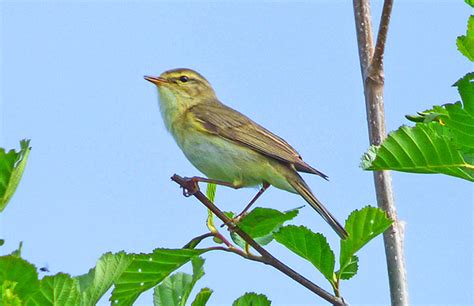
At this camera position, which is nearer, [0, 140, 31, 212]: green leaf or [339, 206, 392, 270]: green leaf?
[0, 140, 31, 212]: green leaf

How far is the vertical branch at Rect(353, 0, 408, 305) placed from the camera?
8.79 feet

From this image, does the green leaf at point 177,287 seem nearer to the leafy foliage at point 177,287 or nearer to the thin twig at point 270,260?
the leafy foliage at point 177,287

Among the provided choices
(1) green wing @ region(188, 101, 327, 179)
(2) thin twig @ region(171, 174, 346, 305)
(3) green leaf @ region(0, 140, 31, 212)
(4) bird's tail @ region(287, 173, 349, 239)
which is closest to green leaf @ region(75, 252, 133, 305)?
(3) green leaf @ region(0, 140, 31, 212)

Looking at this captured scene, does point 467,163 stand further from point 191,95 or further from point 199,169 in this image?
point 191,95

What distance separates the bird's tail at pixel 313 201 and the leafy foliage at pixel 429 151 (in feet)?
5.62

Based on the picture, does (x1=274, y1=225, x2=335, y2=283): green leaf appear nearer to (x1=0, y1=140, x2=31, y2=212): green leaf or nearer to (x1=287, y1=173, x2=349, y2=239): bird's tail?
(x1=0, y1=140, x2=31, y2=212): green leaf

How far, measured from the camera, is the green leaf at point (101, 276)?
2.40m

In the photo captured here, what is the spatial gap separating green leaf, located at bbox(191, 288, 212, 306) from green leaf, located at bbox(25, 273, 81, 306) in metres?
0.43

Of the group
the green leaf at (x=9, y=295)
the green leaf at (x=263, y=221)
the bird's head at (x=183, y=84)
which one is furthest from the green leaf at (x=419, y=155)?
the bird's head at (x=183, y=84)

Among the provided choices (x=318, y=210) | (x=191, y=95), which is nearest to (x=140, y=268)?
(x=318, y=210)

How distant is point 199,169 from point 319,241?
9.85 feet

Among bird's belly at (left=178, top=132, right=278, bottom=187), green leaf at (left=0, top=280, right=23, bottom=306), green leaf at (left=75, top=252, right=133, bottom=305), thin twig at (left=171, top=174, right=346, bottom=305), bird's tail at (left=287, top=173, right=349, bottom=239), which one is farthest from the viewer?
bird's belly at (left=178, top=132, right=278, bottom=187)

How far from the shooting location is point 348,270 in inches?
119

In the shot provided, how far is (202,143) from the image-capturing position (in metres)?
6.05
